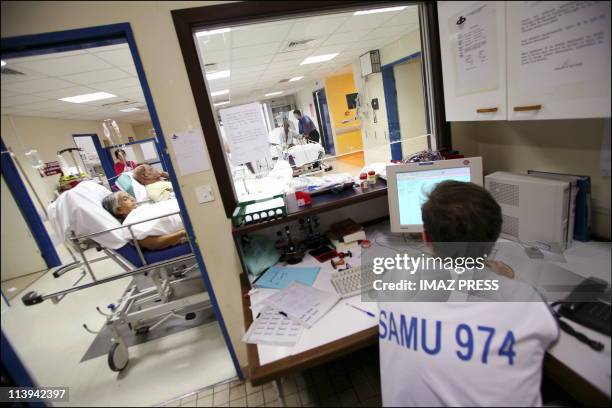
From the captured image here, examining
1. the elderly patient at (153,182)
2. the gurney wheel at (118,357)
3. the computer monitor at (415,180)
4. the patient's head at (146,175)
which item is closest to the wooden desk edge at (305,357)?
the computer monitor at (415,180)

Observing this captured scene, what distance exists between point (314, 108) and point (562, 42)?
6.61 m

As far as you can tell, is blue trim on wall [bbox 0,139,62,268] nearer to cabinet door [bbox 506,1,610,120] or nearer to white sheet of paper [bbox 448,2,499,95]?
white sheet of paper [bbox 448,2,499,95]

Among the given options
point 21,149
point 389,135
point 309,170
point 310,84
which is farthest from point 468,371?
point 310,84

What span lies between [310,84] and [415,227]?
768 cm

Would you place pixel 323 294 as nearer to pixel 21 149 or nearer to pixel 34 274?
pixel 21 149

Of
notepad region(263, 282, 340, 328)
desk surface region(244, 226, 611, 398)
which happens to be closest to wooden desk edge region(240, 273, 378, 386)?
desk surface region(244, 226, 611, 398)

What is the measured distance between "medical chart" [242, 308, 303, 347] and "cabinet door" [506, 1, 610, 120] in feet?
3.87

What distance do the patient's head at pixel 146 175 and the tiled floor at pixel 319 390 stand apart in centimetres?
205

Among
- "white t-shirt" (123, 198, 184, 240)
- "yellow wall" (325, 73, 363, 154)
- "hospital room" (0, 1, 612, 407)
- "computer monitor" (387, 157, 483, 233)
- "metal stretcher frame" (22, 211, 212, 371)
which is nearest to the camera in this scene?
"hospital room" (0, 1, 612, 407)

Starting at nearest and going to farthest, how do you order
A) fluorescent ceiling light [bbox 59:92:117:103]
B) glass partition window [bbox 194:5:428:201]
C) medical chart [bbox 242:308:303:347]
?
medical chart [bbox 242:308:303:347] < glass partition window [bbox 194:5:428:201] < fluorescent ceiling light [bbox 59:92:117:103]

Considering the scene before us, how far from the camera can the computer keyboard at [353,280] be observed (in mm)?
1195

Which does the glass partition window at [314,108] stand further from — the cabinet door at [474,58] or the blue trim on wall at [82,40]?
the cabinet door at [474,58]

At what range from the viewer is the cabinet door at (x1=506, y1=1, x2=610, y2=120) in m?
0.77

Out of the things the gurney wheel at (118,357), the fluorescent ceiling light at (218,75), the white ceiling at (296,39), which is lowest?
the gurney wheel at (118,357)
